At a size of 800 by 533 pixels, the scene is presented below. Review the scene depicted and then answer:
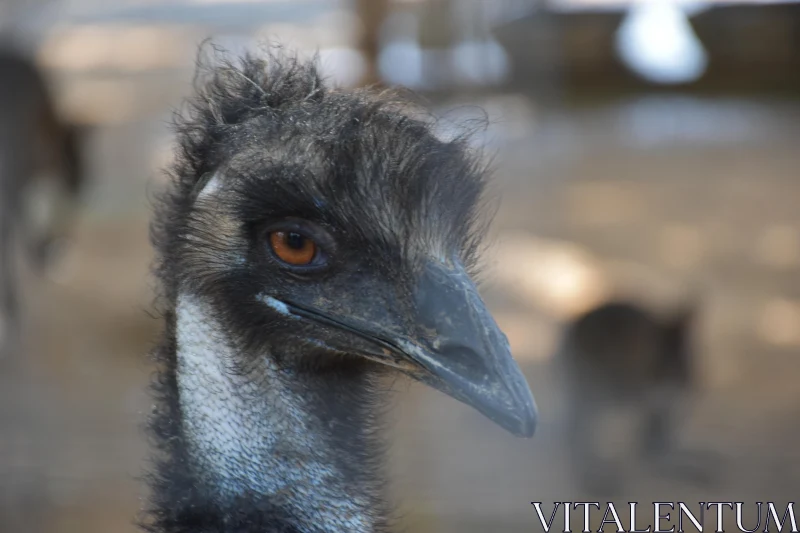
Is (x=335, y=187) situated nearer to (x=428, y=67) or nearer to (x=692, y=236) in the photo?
(x=692, y=236)

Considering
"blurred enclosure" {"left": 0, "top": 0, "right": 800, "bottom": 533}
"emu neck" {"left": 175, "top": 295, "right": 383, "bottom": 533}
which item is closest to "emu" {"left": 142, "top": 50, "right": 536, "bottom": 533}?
"emu neck" {"left": 175, "top": 295, "right": 383, "bottom": 533}

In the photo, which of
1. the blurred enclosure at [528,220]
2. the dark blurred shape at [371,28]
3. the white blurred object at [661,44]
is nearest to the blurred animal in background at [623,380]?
the blurred enclosure at [528,220]

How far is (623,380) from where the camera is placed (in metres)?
3.35

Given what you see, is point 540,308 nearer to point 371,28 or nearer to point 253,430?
point 371,28

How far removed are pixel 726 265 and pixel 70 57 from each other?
574 cm

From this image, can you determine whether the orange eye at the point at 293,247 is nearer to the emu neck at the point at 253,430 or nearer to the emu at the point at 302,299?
the emu at the point at 302,299

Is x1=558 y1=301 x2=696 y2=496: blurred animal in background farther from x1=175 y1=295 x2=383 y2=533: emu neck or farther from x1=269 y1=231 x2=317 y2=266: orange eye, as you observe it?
x1=269 y1=231 x2=317 y2=266: orange eye

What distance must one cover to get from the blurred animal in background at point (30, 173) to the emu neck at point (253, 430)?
124 inches

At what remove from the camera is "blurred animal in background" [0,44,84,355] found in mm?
4375

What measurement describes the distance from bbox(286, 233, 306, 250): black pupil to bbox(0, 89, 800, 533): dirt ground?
1.60ft

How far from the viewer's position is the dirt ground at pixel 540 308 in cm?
304

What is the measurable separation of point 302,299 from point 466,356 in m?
0.18

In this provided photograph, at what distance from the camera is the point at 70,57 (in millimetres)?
8641

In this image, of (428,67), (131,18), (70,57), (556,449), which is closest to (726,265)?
(556,449)
